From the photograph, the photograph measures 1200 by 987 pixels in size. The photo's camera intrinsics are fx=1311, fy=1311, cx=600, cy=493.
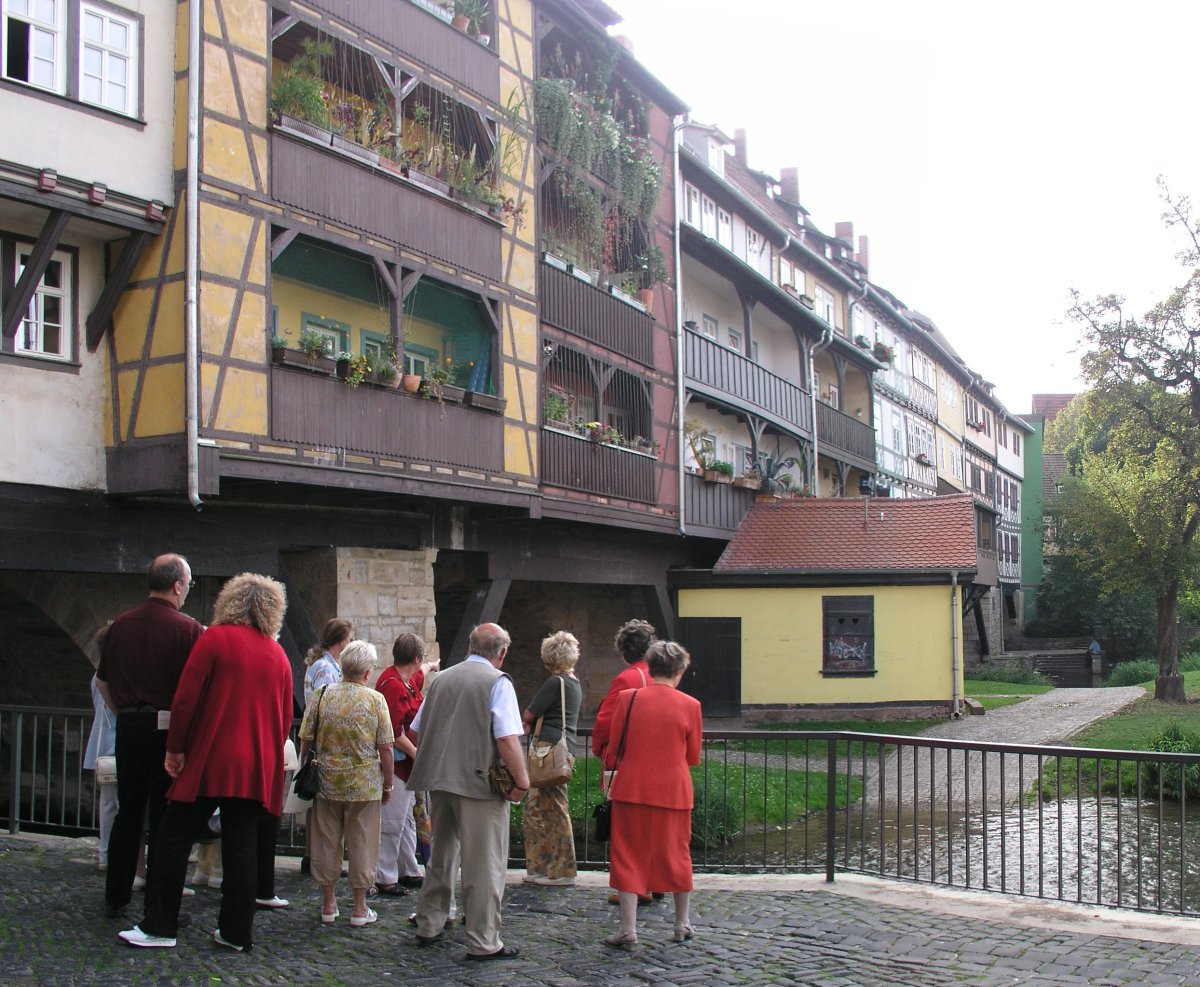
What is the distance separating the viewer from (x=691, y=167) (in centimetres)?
2466

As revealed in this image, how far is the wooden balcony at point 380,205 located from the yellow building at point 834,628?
8.96m

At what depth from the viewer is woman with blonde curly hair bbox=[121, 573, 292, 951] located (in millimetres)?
5984

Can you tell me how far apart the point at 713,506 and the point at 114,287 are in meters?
13.5

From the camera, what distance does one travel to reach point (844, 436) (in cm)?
3225

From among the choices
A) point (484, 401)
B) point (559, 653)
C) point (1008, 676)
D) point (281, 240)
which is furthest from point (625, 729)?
point (1008, 676)

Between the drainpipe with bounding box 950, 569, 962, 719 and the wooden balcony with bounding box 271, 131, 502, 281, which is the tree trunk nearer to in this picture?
the drainpipe with bounding box 950, 569, 962, 719

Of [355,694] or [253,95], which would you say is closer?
[355,694]

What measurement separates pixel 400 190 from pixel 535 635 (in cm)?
1017

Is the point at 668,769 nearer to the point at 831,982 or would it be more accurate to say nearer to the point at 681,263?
the point at 831,982

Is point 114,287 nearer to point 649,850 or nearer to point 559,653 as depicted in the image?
point 559,653

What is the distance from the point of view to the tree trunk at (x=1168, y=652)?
27.2m

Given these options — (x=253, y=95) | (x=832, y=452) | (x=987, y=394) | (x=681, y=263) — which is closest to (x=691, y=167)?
(x=681, y=263)

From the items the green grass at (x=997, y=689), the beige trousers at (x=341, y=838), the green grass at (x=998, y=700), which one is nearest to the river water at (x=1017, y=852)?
the beige trousers at (x=341, y=838)

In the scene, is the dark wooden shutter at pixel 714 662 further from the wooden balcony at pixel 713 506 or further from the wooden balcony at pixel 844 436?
the wooden balcony at pixel 844 436
